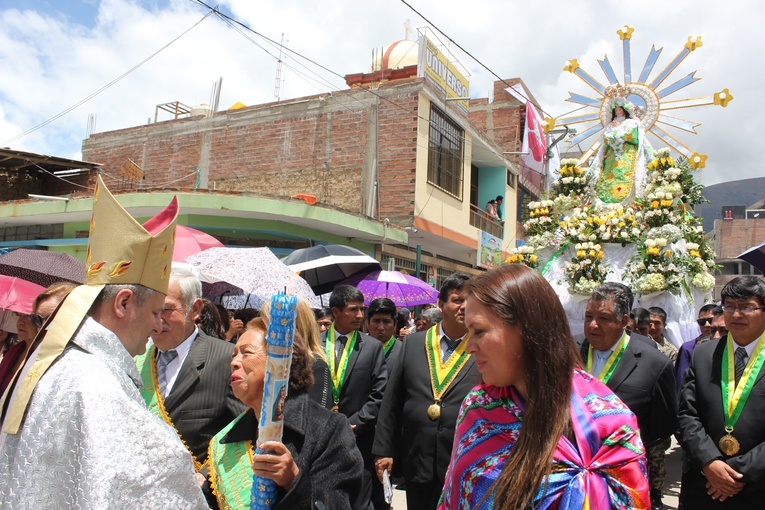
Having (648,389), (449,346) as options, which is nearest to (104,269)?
(449,346)

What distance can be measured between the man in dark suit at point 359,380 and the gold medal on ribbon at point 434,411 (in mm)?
939

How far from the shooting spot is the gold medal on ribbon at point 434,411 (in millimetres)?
3775

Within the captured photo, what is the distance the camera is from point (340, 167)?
16.8 metres

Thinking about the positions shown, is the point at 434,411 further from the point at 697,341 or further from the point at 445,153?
the point at 445,153

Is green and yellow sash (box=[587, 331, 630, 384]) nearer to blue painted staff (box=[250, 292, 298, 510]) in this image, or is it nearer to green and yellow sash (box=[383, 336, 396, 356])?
green and yellow sash (box=[383, 336, 396, 356])

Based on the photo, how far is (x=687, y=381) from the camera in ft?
13.3

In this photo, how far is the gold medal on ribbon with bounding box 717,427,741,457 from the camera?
3512mm

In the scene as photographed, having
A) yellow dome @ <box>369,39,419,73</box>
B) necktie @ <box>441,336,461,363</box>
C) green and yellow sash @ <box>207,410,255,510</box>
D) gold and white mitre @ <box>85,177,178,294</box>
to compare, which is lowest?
green and yellow sash @ <box>207,410,255,510</box>

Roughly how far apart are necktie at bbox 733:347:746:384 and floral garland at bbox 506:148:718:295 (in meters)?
4.56

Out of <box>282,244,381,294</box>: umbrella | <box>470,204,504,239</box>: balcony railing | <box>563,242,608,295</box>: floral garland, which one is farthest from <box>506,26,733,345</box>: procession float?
<box>470,204,504,239</box>: balcony railing

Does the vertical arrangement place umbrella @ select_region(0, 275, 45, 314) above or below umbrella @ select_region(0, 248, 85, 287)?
below

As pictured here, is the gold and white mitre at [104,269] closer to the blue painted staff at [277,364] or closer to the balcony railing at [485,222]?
the blue painted staff at [277,364]

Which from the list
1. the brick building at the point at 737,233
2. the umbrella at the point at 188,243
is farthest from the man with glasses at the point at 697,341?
the brick building at the point at 737,233

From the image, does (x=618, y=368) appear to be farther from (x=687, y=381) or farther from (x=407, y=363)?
(x=407, y=363)
